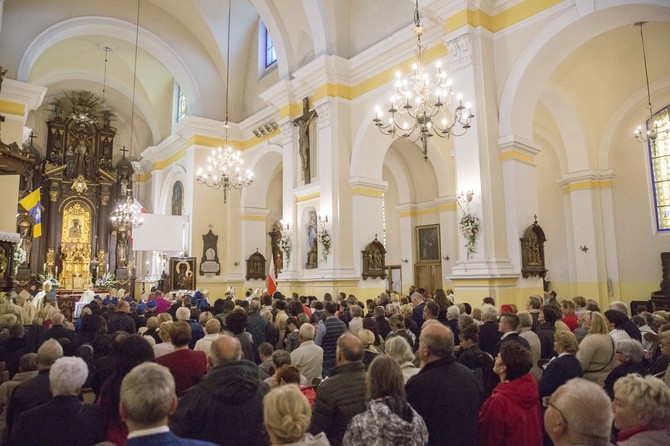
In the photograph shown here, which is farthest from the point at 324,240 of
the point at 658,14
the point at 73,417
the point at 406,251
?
the point at 73,417

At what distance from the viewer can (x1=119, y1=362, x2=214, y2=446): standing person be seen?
1.76m

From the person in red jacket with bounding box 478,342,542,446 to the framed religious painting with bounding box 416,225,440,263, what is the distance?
1345 centimetres

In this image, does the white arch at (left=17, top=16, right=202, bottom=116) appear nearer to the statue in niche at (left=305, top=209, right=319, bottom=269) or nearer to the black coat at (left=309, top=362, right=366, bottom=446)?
the statue in niche at (left=305, top=209, right=319, bottom=269)

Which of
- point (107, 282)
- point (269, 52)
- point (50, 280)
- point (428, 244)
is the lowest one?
point (107, 282)

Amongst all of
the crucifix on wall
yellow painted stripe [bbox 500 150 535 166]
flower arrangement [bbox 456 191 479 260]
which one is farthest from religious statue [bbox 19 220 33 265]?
yellow painted stripe [bbox 500 150 535 166]

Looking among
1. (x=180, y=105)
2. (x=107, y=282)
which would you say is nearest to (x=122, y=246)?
(x=107, y=282)

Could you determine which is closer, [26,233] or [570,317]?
[570,317]

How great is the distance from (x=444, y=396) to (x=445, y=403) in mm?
36

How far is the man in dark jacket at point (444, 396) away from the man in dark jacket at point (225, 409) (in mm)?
853

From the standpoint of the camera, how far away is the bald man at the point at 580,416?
172 centimetres

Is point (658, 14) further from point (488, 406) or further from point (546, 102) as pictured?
point (488, 406)

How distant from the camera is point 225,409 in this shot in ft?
8.59

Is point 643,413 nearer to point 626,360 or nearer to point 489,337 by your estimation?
point 626,360

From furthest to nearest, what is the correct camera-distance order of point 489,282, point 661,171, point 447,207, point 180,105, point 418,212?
point 180,105
point 418,212
point 447,207
point 661,171
point 489,282
